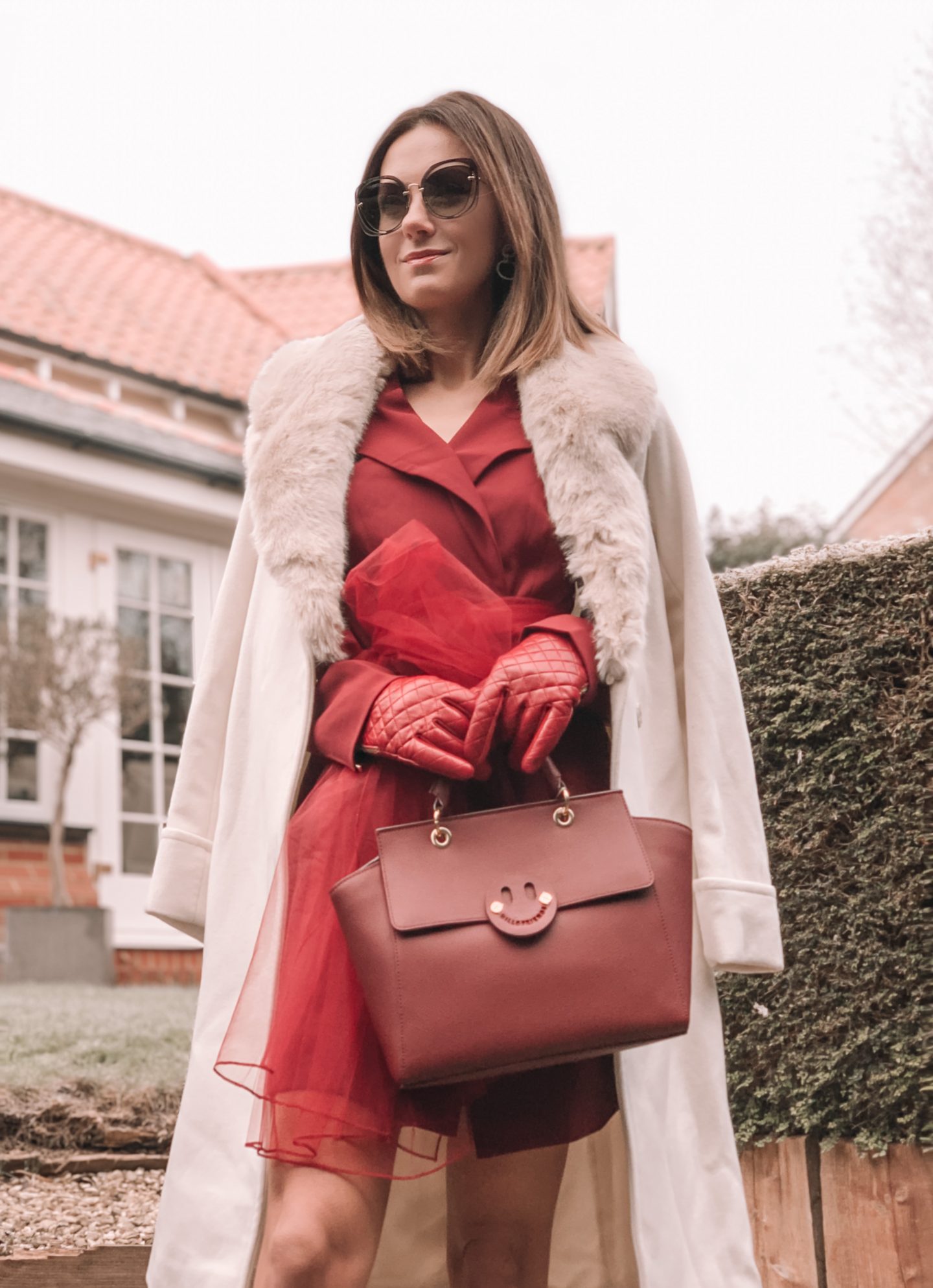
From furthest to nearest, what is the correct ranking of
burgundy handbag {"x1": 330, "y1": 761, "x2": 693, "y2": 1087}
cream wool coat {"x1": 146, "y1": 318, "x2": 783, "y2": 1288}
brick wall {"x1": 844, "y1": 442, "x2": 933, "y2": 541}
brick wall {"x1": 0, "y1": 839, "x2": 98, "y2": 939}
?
brick wall {"x1": 844, "y1": 442, "x2": 933, "y2": 541} < brick wall {"x1": 0, "y1": 839, "x2": 98, "y2": 939} < cream wool coat {"x1": 146, "y1": 318, "x2": 783, "y2": 1288} < burgundy handbag {"x1": 330, "y1": 761, "x2": 693, "y2": 1087}

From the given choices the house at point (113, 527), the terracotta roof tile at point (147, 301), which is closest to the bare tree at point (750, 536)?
the terracotta roof tile at point (147, 301)

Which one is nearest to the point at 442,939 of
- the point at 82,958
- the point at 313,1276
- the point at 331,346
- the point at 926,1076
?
the point at 313,1276

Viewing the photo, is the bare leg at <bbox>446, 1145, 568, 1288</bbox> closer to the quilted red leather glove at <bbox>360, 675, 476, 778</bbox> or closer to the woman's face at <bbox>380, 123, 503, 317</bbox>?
the quilted red leather glove at <bbox>360, 675, 476, 778</bbox>

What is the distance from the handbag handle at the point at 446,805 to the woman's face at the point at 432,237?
34.4 inches

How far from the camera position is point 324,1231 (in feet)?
6.26

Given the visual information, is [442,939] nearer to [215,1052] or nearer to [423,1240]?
[215,1052]

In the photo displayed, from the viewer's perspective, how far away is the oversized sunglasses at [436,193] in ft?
8.09

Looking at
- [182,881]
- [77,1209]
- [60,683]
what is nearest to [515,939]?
[182,881]

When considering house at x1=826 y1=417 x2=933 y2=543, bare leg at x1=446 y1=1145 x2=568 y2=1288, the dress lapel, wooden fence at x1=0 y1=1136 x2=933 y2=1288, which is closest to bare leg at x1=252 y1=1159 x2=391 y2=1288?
bare leg at x1=446 y1=1145 x2=568 y2=1288

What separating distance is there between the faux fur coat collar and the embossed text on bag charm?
0.43 meters

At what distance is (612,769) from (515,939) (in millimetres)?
454

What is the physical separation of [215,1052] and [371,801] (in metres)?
0.51

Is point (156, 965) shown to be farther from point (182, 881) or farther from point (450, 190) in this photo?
point (450, 190)

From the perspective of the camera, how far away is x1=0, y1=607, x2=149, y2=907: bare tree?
9.55 meters
